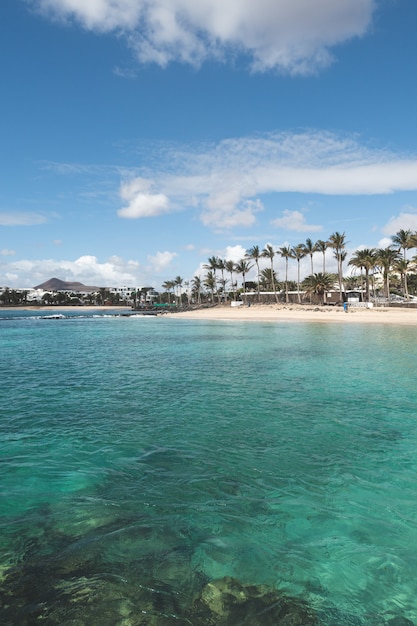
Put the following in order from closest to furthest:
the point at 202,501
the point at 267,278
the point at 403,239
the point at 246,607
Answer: the point at 246,607
the point at 202,501
the point at 403,239
the point at 267,278

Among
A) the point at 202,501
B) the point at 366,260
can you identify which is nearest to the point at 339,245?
the point at 366,260

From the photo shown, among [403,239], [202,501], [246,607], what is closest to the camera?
[246,607]

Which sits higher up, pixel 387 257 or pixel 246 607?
pixel 387 257

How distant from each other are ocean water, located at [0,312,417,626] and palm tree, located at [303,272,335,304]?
82.6 metres

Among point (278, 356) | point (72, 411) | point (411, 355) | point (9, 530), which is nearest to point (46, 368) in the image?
point (72, 411)

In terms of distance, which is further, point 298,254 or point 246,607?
point 298,254

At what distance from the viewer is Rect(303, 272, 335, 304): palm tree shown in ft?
314

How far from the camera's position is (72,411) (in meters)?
13.7

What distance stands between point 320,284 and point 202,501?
93479mm

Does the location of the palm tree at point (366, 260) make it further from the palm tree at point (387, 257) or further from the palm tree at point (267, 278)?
the palm tree at point (267, 278)

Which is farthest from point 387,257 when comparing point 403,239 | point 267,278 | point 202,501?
point 202,501

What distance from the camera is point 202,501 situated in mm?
7285

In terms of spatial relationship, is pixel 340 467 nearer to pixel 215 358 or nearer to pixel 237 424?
pixel 237 424

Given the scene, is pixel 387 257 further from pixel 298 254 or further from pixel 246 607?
pixel 246 607
